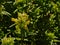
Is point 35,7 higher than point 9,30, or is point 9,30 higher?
point 35,7

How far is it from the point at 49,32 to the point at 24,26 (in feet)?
1.06

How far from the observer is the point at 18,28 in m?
1.85

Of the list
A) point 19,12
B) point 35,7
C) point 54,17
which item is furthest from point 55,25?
point 19,12

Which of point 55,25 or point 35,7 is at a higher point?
point 35,7

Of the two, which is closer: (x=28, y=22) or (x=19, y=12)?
(x=28, y=22)

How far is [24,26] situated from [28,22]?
0.06 meters

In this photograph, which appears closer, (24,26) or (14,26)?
(24,26)

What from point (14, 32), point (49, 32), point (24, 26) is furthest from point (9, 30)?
point (49, 32)

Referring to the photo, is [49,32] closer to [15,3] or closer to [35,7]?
[35,7]

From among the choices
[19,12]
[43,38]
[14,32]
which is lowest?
[43,38]

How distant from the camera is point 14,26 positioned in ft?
6.53

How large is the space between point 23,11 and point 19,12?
48mm

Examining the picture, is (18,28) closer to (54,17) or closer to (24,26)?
(24,26)

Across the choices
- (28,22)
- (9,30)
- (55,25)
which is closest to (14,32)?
(9,30)
